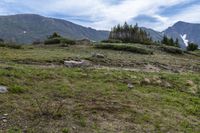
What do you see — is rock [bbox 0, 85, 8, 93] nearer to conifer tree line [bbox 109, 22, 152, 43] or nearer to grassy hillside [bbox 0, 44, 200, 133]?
grassy hillside [bbox 0, 44, 200, 133]

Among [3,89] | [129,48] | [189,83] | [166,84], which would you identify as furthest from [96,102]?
[129,48]

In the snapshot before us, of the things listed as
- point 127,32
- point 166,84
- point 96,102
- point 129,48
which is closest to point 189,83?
point 166,84

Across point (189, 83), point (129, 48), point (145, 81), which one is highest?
point (129, 48)

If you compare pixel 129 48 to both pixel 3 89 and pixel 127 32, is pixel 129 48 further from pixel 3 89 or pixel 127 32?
pixel 127 32

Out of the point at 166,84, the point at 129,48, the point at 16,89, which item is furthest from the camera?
the point at 129,48

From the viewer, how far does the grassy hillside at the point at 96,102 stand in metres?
12.6

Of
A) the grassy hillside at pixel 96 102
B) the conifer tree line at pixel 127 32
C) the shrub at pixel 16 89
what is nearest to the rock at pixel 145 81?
the grassy hillside at pixel 96 102

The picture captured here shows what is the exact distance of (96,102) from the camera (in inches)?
595

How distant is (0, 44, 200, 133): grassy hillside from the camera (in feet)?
41.2

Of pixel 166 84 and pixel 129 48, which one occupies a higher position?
pixel 129 48

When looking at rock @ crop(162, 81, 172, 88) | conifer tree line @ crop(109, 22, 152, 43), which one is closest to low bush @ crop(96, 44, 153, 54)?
rock @ crop(162, 81, 172, 88)

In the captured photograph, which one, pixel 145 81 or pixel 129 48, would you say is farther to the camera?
pixel 129 48

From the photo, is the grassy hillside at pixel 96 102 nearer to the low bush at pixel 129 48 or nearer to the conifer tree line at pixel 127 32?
the low bush at pixel 129 48

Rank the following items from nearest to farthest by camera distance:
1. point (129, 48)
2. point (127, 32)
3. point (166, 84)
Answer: point (166, 84), point (129, 48), point (127, 32)
